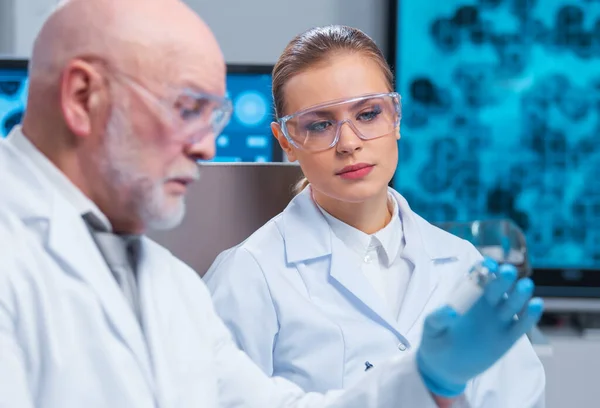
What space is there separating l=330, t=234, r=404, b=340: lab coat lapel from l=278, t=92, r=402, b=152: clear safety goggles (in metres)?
0.19

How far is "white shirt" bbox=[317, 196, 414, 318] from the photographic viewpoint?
50.1 inches

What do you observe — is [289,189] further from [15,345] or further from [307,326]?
[15,345]

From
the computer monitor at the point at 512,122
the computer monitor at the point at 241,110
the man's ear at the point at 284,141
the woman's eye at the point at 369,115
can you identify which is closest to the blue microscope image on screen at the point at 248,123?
the computer monitor at the point at 241,110

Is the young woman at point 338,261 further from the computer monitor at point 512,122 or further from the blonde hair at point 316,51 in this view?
the computer monitor at point 512,122

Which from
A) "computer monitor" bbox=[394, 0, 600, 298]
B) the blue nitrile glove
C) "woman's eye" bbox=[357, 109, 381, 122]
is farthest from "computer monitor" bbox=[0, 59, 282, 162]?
the blue nitrile glove

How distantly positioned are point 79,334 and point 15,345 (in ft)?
0.22

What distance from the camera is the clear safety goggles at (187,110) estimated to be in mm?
754

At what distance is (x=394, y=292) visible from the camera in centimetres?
127

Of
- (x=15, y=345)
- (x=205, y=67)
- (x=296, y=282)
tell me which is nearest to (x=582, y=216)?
(x=296, y=282)

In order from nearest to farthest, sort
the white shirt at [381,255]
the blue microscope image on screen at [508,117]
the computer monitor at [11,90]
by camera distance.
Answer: the white shirt at [381,255], the computer monitor at [11,90], the blue microscope image on screen at [508,117]

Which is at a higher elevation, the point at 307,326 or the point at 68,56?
the point at 68,56

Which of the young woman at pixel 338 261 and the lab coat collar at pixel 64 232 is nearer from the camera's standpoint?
the lab coat collar at pixel 64 232

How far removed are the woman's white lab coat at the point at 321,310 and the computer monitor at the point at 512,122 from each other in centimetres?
108

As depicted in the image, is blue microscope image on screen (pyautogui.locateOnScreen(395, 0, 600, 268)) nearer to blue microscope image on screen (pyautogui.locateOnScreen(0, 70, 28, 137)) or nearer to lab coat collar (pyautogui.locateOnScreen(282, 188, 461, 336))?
lab coat collar (pyautogui.locateOnScreen(282, 188, 461, 336))
